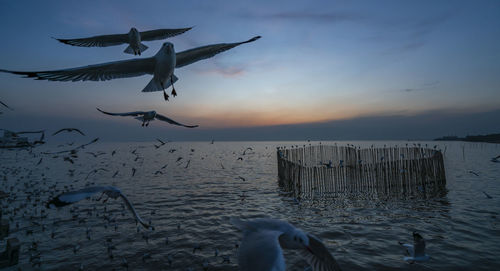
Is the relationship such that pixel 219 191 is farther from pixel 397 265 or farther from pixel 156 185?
pixel 397 265

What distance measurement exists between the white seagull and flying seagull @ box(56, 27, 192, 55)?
347cm

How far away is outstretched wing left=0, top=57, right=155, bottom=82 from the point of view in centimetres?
253

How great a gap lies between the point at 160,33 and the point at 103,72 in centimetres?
142

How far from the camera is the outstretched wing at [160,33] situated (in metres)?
4.32

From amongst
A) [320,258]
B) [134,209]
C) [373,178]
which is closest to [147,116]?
[134,209]

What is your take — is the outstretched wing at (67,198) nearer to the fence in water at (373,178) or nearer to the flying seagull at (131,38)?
the flying seagull at (131,38)

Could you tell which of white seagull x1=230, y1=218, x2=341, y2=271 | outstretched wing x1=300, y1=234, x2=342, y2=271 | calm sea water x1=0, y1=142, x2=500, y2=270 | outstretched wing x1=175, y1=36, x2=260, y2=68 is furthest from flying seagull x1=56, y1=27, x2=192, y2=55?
calm sea water x1=0, y1=142, x2=500, y2=270

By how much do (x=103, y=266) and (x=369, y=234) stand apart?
7.87 meters

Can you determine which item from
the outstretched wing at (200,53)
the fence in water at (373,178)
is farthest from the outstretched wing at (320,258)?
the fence in water at (373,178)

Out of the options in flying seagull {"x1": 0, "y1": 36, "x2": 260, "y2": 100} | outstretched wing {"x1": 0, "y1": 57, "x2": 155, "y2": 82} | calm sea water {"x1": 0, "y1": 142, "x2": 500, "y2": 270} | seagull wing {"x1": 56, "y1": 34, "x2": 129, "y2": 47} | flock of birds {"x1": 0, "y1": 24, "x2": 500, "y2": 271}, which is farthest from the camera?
calm sea water {"x1": 0, "y1": 142, "x2": 500, "y2": 270}

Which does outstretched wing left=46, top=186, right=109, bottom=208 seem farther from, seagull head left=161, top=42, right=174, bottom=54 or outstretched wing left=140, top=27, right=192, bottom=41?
outstretched wing left=140, top=27, right=192, bottom=41

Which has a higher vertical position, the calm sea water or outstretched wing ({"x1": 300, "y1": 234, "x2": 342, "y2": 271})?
outstretched wing ({"x1": 300, "y1": 234, "x2": 342, "y2": 271})

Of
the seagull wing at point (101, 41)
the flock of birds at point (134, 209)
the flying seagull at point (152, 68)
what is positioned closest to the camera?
the flock of birds at point (134, 209)

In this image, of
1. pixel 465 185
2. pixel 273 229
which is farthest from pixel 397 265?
pixel 465 185
